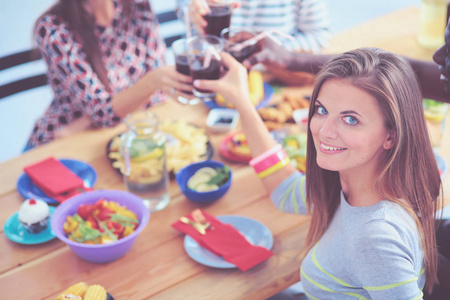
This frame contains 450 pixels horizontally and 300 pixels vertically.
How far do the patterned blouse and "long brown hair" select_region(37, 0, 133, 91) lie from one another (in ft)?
0.07

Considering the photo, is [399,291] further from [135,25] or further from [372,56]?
[135,25]

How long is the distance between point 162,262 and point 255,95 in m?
0.90

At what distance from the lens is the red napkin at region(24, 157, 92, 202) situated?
1.62m

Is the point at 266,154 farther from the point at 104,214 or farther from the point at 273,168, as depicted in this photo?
the point at 104,214

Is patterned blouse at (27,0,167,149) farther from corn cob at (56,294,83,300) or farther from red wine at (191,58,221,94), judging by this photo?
corn cob at (56,294,83,300)

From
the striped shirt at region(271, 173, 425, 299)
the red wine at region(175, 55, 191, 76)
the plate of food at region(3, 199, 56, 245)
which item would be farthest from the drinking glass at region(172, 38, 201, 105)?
the striped shirt at region(271, 173, 425, 299)

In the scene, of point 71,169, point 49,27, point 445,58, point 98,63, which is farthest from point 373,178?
point 49,27

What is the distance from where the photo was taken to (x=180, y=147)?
1.82 m

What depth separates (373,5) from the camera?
17.8 ft

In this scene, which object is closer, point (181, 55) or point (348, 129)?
point (348, 129)

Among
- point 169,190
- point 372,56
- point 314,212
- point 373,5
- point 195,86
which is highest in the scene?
point 372,56

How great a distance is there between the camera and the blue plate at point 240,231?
54.1 inches

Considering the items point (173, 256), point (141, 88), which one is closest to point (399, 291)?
point (173, 256)

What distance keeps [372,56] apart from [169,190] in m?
0.83
